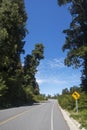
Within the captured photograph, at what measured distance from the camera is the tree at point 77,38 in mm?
44438

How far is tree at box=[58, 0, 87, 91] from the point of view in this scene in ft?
146

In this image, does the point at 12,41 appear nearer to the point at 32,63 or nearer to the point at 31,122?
the point at 32,63

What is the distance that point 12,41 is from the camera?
217 ft

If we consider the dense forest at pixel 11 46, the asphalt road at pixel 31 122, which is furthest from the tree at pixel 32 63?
the asphalt road at pixel 31 122

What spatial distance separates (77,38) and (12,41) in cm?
2122

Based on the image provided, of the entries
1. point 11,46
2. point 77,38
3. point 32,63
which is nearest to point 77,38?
point 77,38

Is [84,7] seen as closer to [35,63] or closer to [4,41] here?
[4,41]

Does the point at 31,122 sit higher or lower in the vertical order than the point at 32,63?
lower

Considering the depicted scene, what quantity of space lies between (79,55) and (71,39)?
429 centimetres

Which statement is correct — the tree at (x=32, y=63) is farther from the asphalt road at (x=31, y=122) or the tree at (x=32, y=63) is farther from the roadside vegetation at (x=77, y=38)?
the asphalt road at (x=31, y=122)

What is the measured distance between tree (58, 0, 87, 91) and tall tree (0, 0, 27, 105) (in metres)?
14.1

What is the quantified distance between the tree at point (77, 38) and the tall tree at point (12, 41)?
1410 cm

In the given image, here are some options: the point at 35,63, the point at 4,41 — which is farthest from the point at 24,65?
the point at 4,41

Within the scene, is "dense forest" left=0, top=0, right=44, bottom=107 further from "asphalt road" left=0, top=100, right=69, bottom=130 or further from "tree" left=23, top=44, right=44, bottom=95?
"asphalt road" left=0, top=100, right=69, bottom=130
